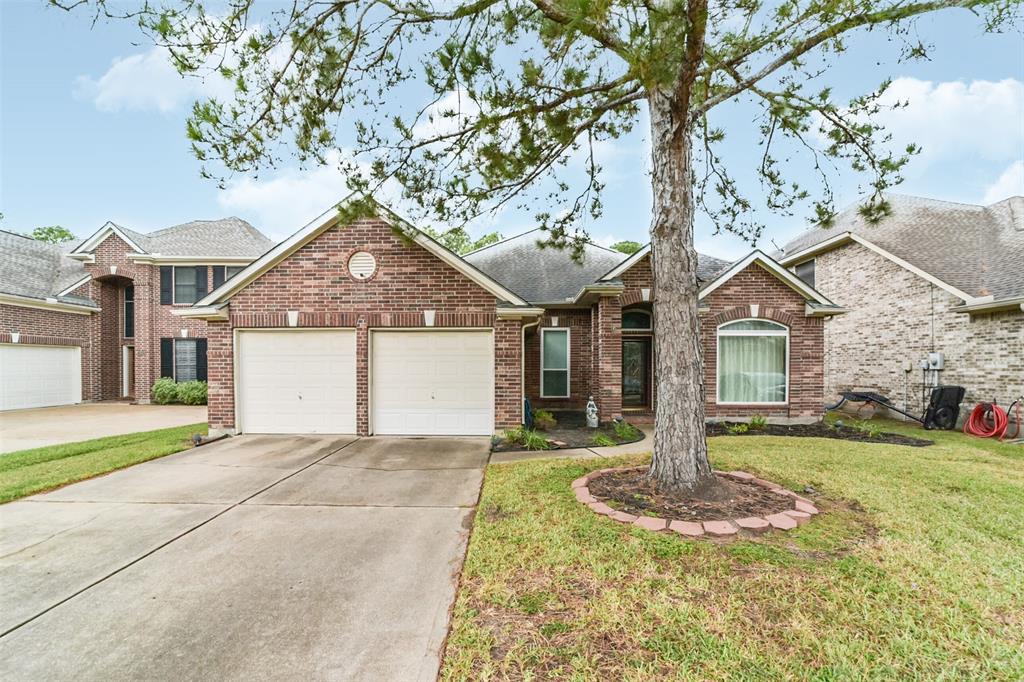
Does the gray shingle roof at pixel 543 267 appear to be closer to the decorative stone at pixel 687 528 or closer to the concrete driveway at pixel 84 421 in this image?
the decorative stone at pixel 687 528

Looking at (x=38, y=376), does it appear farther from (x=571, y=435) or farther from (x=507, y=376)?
(x=571, y=435)

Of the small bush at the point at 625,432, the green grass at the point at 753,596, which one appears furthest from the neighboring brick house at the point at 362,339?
the green grass at the point at 753,596

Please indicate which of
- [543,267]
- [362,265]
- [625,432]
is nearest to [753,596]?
[625,432]

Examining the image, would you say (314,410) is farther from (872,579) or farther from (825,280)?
(825,280)

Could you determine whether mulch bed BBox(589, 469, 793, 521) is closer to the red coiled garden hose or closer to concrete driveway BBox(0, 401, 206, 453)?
the red coiled garden hose

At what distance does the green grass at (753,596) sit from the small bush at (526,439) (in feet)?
8.63

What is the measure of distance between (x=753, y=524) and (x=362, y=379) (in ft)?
22.7

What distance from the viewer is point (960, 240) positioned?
1212cm

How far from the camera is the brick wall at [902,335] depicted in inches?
370

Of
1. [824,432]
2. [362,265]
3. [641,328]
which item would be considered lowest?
[824,432]

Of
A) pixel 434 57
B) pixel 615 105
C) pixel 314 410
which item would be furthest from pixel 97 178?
pixel 615 105

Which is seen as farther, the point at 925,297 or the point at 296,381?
the point at 925,297

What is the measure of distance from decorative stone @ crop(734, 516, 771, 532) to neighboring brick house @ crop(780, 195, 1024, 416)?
770cm

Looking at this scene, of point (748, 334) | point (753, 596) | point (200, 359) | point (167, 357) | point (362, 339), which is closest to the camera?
point (753, 596)
